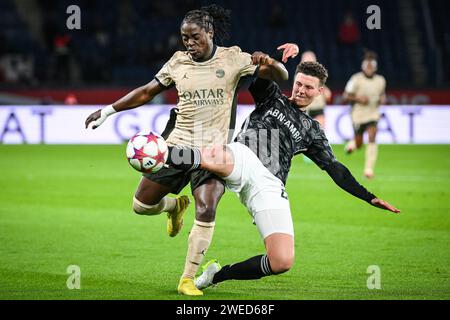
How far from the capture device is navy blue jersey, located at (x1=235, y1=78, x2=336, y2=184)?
23.0 feet

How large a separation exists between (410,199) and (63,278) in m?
7.03

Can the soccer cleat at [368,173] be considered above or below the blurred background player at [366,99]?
below

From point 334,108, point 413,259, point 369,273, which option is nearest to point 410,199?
point 413,259

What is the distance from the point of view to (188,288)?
686cm

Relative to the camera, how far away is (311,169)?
58.8 ft

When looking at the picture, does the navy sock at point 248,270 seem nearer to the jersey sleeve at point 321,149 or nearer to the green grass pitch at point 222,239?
the green grass pitch at point 222,239

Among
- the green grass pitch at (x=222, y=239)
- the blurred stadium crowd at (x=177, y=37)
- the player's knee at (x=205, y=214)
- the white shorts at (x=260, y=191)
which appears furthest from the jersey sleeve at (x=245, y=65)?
the blurred stadium crowd at (x=177, y=37)

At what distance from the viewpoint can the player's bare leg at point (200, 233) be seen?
6.90 metres

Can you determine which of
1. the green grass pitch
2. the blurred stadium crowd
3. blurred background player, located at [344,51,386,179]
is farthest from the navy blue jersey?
the blurred stadium crowd

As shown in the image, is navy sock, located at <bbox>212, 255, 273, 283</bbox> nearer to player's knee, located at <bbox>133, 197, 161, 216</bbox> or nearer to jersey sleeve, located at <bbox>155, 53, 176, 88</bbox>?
player's knee, located at <bbox>133, 197, 161, 216</bbox>

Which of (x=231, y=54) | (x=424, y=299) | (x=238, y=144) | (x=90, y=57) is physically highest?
(x=90, y=57)

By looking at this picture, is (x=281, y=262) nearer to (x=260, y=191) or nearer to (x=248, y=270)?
(x=248, y=270)

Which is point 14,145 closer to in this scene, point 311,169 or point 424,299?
point 311,169

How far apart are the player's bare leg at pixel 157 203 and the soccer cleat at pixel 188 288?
4.21 feet
